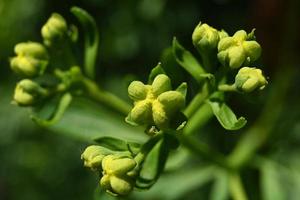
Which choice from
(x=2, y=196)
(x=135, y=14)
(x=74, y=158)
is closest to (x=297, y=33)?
(x=135, y=14)

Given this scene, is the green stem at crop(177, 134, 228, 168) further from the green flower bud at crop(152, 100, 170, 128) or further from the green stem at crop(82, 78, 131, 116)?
the green flower bud at crop(152, 100, 170, 128)

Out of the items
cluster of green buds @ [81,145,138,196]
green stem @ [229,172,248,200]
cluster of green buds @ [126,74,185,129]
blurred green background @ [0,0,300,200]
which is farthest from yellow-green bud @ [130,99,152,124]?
blurred green background @ [0,0,300,200]

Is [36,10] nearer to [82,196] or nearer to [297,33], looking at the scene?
[82,196]

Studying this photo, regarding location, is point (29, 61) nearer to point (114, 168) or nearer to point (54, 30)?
point (54, 30)

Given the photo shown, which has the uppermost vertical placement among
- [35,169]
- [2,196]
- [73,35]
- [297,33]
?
[73,35]

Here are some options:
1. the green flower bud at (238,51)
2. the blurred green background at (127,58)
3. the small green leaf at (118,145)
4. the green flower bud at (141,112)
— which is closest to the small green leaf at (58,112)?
the small green leaf at (118,145)
